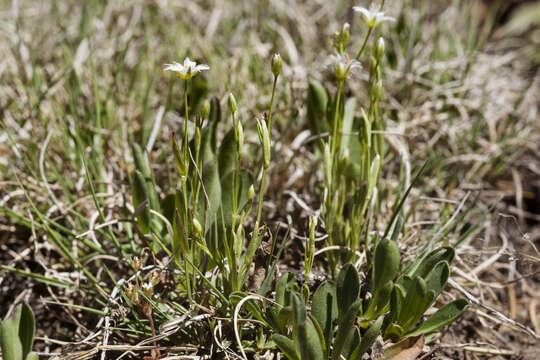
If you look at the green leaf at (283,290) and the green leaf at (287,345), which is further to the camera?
the green leaf at (283,290)

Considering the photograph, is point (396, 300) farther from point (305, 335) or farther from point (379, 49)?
point (379, 49)

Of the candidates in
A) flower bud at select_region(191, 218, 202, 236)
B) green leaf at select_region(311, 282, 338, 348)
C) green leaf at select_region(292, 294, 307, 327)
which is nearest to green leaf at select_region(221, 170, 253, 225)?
flower bud at select_region(191, 218, 202, 236)

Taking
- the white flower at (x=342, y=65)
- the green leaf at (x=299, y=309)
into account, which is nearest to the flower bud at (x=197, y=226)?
the green leaf at (x=299, y=309)

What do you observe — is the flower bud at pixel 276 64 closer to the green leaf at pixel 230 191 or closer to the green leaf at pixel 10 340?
the green leaf at pixel 230 191

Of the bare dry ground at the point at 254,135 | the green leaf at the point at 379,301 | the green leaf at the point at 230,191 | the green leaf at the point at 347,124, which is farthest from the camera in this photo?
the green leaf at the point at 347,124

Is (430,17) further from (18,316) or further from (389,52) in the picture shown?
(18,316)

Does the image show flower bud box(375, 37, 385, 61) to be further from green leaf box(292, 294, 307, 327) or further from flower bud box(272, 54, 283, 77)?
green leaf box(292, 294, 307, 327)
